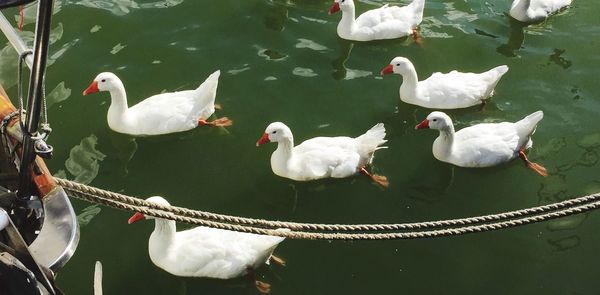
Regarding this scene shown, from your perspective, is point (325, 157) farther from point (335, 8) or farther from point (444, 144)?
point (335, 8)

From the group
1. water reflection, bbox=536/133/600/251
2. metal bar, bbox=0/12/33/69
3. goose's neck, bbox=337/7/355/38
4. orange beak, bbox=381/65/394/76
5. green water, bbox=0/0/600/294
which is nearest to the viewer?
metal bar, bbox=0/12/33/69

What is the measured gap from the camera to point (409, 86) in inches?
214

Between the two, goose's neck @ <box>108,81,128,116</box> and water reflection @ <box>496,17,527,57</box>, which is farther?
water reflection @ <box>496,17,527,57</box>

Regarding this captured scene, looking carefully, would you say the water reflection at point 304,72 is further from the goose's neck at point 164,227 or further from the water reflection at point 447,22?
the goose's neck at point 164,227

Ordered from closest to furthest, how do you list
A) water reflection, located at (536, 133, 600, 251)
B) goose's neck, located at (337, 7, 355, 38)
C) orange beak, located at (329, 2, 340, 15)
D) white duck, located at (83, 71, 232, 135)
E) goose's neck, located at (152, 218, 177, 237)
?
goose's neck, located at (152, 218, 177, 237) < water reflection, located at (536, 133, 600, 251) < white duck, located at (83, 71, 232, 135) < goose's neck, located at (337, 7, 355, 38) < orange beak, located at (329, 2, 340, 15)

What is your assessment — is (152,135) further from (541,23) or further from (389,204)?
(541,23)

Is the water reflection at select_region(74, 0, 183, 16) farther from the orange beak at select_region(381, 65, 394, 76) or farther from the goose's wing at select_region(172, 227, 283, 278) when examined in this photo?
the goose's wing at select_region(172, 227, 283, 278)

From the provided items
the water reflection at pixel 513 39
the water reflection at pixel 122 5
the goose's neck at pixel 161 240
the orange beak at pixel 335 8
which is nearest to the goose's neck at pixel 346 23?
the orange beak at pixel 335 8

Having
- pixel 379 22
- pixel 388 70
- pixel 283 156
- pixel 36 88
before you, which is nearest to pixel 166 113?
pixel 283 156

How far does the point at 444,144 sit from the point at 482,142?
272mm

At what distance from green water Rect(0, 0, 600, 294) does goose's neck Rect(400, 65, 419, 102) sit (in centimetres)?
12

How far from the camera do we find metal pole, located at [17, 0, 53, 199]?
77.6 inches

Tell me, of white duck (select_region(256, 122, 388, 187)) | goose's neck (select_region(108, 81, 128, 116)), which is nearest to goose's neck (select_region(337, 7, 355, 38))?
white duck (select_region(256, 122, 388, 187))

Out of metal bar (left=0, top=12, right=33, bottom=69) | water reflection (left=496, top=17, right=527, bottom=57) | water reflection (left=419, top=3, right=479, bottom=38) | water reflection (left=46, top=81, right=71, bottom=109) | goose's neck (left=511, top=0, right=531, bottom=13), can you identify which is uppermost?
metal bar (left=0, top=12, right=33, bottom=69)
